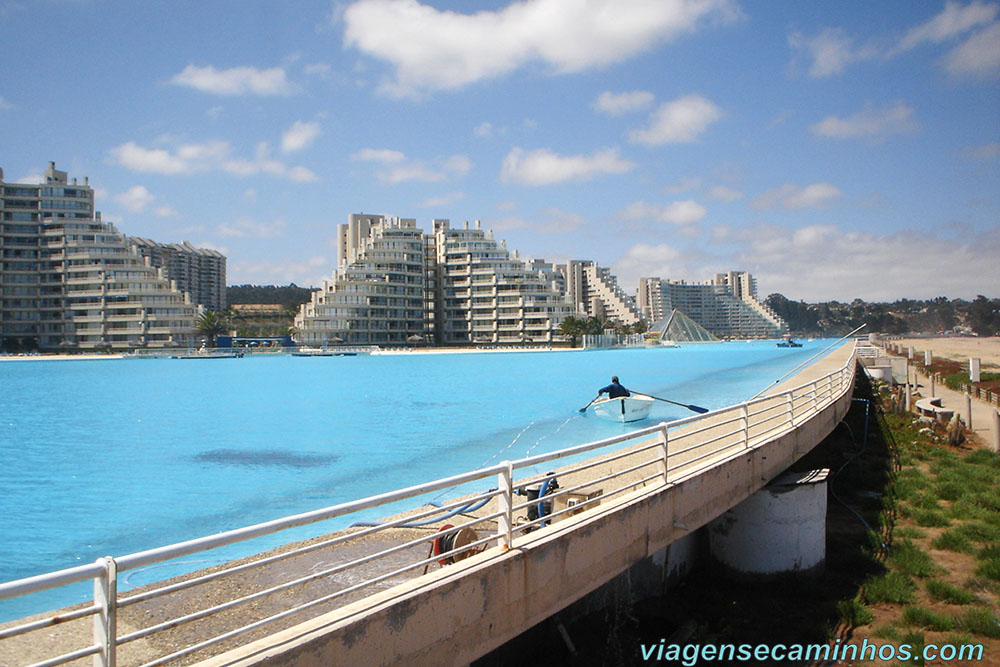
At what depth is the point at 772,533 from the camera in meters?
10.1

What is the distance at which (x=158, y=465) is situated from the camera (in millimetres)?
25094

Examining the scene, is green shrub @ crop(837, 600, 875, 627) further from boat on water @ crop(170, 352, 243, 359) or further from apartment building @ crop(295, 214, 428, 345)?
apartment building @ crop(295, 214, 428, 345)

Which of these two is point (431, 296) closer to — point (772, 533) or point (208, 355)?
point (208, 355)

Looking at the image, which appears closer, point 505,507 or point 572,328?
point 505,507

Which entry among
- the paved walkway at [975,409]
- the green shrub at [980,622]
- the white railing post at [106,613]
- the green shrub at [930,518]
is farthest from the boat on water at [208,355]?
the white railing post at [106,613]

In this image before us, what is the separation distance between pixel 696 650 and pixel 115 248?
136 metres

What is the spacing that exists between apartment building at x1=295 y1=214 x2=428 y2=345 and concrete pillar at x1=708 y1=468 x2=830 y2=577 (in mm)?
127168

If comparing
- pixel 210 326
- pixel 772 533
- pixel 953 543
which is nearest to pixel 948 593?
pixel 772 533

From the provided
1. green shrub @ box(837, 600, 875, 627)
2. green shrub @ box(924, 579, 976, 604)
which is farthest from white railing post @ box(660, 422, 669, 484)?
green shrub @ box(924, 579, 976, 604)

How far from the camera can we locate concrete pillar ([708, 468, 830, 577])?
998 centimetres

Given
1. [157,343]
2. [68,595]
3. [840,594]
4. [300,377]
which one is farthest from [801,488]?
[157,343]

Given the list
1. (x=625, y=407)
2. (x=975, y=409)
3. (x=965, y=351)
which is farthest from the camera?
(x=965, y=351)

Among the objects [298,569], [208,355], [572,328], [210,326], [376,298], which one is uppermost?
[376,298]

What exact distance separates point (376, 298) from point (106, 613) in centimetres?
13932
